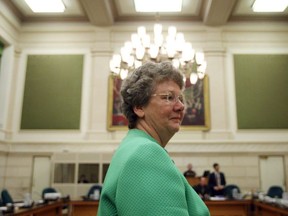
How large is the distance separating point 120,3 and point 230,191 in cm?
696

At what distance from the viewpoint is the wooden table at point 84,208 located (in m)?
7.69

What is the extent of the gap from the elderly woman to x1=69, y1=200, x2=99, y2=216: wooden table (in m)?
6.78

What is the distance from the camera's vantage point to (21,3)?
10.7 m

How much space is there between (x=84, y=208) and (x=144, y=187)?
7.27 metres

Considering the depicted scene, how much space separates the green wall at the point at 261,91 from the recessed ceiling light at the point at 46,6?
21.3 ft

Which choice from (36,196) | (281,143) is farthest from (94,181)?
(281,143)

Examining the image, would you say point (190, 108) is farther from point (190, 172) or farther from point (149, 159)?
point (149, 159)

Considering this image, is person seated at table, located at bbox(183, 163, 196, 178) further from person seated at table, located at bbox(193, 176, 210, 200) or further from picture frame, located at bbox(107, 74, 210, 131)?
picture frame, located at bbox(107, 74, 210, 131)

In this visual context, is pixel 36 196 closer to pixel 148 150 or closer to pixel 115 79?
pixel 115 79

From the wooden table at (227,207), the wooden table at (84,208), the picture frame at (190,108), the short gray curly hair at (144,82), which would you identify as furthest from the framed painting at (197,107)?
→ the short gray curly hair at (144,82)

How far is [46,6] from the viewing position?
10836mm

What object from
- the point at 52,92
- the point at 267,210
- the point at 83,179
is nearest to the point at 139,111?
the point at 267,210

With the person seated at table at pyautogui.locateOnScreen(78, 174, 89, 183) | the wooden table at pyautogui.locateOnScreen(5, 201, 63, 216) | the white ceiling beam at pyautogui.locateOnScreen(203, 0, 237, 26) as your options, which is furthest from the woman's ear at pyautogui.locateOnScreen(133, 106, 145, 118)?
the white ceiling beam at pyautogui.locateOnScreen(203, 0, 237, 26)

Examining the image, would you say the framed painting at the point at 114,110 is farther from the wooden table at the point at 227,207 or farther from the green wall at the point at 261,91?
the wooden table at the point at 227,207
